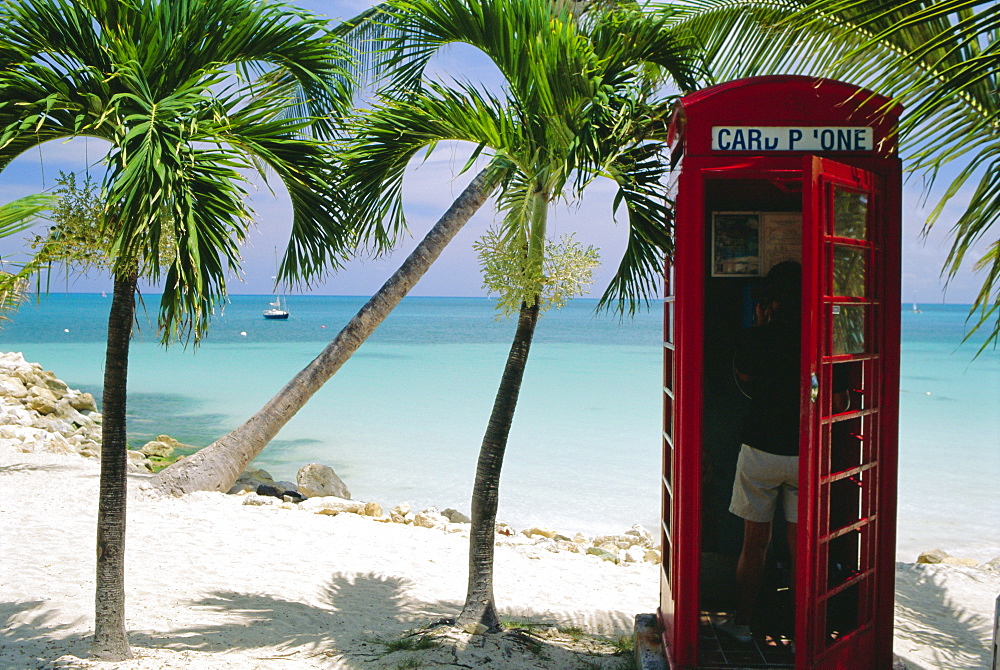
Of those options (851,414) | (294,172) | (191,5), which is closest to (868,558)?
(851,414)

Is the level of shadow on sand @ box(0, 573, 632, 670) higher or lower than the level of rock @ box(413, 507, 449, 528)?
higher

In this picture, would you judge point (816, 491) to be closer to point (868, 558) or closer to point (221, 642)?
point (868, 558)

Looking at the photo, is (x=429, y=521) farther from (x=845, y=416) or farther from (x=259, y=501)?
(x=845, y=416)

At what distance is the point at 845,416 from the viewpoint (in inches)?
129

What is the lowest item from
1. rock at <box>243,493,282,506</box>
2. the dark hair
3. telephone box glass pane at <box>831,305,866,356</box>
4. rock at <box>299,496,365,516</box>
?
rock at <box>299,496,365,516</box>

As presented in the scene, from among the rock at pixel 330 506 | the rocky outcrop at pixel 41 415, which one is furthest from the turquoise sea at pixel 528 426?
the rock at pixel 330 506

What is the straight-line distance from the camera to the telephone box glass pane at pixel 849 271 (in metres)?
3.20

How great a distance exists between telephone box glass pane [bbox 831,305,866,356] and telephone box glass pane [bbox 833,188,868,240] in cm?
32

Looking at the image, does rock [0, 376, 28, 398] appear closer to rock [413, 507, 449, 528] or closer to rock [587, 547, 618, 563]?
rock [413, 507, 449, 528]

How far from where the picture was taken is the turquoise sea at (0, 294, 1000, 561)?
11648 millimetres

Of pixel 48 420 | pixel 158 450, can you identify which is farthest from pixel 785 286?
pixel 48 420

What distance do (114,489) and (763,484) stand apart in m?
3.37

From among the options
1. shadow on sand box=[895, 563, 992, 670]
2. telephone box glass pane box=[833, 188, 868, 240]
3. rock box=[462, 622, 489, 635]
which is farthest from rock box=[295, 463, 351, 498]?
telephone box glass pane box=[833, 188, 868, 240]

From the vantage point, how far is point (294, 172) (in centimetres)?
416
